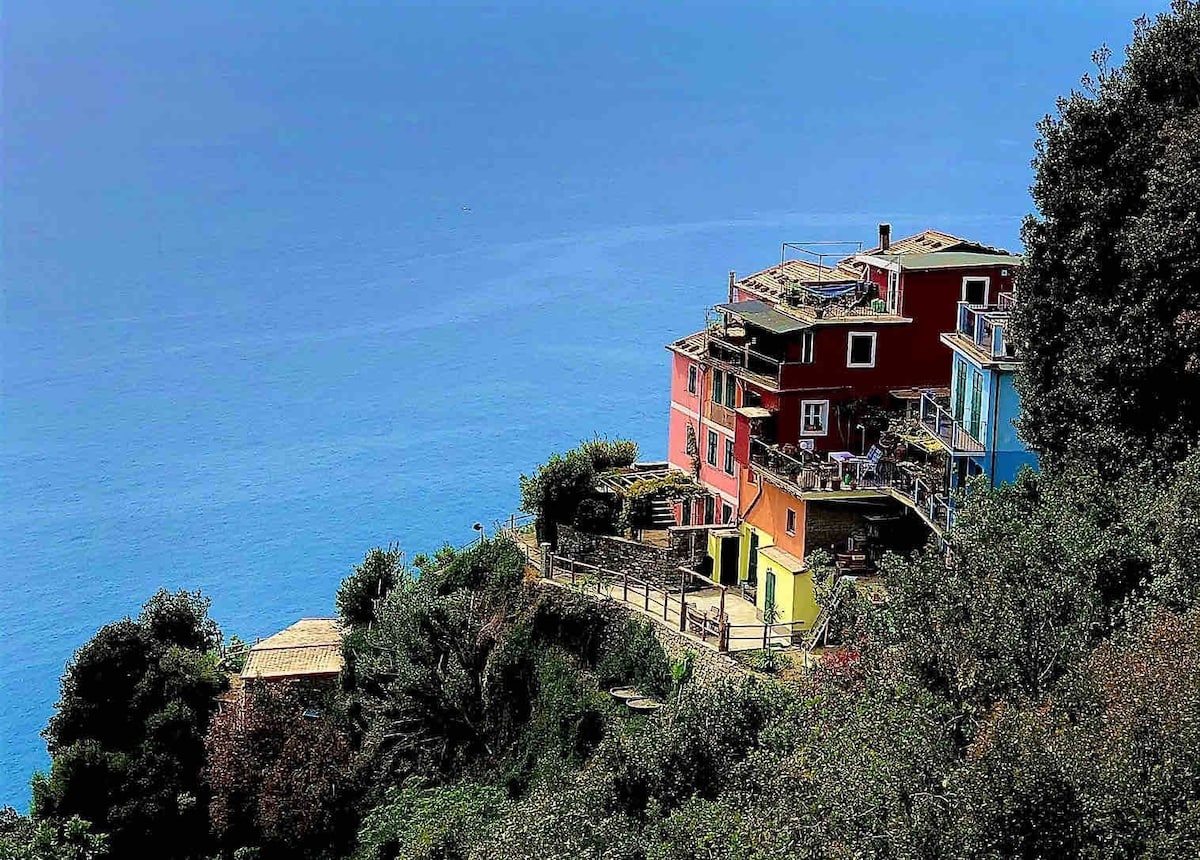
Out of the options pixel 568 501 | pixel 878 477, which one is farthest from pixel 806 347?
pixel 568 501

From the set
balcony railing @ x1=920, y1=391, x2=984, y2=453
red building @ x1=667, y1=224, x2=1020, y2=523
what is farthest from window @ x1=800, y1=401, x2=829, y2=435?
balcony railing @ x1=920, y1=391, x2=984, y2=453

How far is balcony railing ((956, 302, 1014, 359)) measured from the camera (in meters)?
26.9

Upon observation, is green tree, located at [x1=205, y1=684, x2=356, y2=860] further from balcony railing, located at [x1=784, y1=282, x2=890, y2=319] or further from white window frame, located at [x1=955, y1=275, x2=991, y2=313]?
white window frame, located at [x1=955, y1=275, x2=991, y2=313]

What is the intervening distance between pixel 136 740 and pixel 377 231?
73274 millimetres

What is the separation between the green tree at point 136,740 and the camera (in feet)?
96.9

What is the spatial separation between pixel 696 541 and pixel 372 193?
273ft

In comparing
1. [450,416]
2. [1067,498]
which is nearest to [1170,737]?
[1067,498]

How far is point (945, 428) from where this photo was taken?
27688 millimetres

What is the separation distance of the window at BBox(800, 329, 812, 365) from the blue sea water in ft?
85.9

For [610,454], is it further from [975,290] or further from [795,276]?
[975,290]

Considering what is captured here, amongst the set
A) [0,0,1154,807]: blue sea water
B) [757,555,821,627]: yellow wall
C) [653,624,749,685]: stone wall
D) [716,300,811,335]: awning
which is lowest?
[653,624,749,685]: stone wall

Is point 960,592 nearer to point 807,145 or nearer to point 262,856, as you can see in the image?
point 262,856

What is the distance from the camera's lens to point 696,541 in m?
29.9

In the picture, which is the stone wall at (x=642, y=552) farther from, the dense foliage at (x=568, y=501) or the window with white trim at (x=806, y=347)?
the window with white trim at (x=806, y=347)
